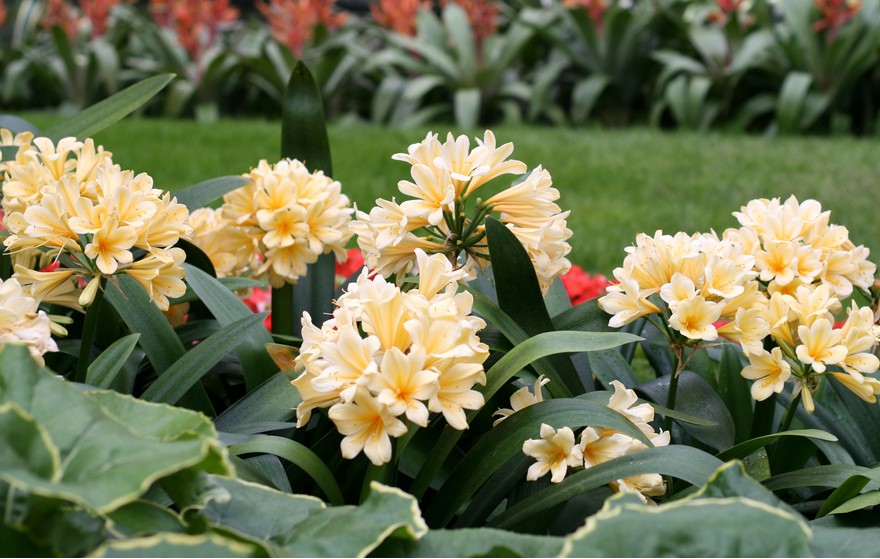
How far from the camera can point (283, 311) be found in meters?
2.14

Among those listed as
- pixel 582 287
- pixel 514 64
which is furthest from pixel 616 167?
pixel 514 64

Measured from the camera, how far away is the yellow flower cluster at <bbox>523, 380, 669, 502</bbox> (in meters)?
1.38

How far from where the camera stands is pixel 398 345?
1.28 meters

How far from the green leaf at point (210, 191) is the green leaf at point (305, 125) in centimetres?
27

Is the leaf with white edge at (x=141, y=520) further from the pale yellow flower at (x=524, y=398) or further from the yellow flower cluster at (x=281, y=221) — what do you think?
the yellow flower cluster at (x=281, y=221)

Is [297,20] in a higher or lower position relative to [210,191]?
lower

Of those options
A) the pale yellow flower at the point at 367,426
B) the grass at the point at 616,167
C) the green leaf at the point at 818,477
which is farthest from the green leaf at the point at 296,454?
the grass at the point at 616,167

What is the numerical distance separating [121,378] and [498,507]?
2.22 feet

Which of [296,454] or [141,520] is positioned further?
[296,454]

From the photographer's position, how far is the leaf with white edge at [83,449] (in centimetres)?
90

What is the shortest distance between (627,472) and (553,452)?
12 centimetres

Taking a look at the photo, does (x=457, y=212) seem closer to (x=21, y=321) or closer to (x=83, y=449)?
(x=21, y=321)

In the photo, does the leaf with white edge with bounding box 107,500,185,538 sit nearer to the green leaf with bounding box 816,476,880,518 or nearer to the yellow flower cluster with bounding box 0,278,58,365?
the yellow flower cluster with bounding box 0,278,58,365

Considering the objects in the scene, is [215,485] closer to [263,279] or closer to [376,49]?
[263,279]
